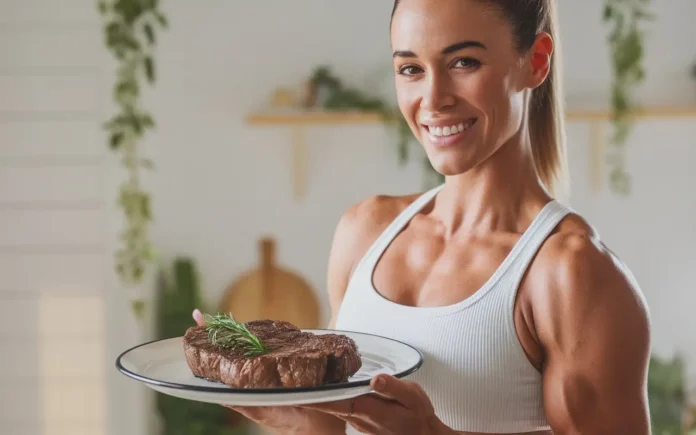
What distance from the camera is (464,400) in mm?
1023

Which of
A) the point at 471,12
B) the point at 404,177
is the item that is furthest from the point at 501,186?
the point at 404,177

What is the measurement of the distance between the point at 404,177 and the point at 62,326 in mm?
1132

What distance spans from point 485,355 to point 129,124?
1678 mm

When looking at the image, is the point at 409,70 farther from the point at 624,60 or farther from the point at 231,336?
the point at 624,60

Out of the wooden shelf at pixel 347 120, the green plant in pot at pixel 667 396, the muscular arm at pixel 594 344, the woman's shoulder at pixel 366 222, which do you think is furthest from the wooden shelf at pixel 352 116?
the muscular arm at pixel 594 344

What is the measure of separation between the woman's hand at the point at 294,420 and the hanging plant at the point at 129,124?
1506mm

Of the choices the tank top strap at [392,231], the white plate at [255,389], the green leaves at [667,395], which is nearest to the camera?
the white plate at [255,389]

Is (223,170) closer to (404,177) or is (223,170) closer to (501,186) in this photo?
(404,177)

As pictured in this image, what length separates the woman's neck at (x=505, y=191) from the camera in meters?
1.08

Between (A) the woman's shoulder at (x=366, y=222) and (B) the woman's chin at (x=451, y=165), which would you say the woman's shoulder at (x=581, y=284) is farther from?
(A) the woman's shoulder at (x=366, y=222)

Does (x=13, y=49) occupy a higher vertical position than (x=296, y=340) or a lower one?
higher

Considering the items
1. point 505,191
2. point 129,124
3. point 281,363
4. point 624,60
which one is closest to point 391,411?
point 281,363

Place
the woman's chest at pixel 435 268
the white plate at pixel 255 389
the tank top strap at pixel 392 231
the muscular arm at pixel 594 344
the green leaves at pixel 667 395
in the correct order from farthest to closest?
the green leaves at pixel 667 395 → the tank top strap at pixel 392 231 → the woman's chest at pixel 435 268 → the muscular arm at pixel 594 344 → the white plate at pixel 255 389

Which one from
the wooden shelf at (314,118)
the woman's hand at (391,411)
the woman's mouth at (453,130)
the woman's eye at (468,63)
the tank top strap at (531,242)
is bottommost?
the woman's hand at (391,411)
